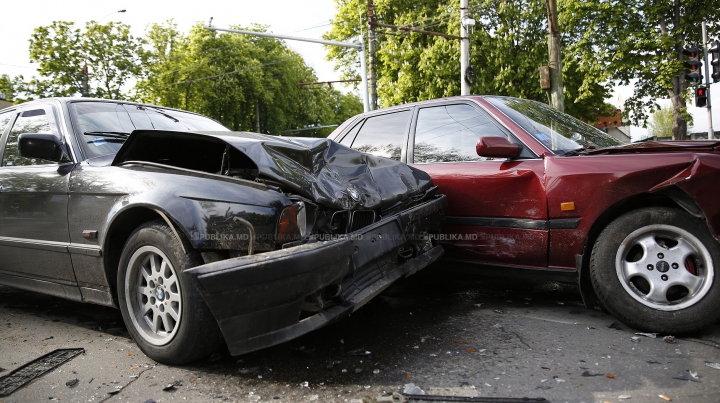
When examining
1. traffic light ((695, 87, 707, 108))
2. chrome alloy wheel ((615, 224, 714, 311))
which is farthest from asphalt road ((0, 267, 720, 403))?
traffic light ((695, 87, 707, 108))

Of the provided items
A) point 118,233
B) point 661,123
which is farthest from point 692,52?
point 661,123

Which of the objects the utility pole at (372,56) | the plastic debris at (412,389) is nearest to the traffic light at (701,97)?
the utility pole at (372,56)

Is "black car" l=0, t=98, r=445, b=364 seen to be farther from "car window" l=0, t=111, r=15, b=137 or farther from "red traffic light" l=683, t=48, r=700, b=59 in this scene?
"red traffic light" l=683, t=48, r=700, b=59

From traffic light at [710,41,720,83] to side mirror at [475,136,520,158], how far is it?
1431cm

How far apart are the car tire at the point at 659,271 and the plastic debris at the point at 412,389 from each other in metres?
1.51

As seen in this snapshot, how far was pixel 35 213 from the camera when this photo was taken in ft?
12.0

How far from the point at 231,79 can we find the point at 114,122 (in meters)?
35.6

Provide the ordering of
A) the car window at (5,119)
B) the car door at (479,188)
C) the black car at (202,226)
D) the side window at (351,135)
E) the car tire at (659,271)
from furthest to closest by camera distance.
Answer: the side window at (351,135) → the car window at (5,119) → the car door at (479,188) → the car tire at (659,271) → the black car at (202,226)

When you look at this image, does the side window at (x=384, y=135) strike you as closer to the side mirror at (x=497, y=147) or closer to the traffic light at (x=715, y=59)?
the side mirror at (x=497, y=147)

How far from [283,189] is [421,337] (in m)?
1.32

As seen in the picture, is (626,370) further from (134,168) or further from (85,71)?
(85,71)

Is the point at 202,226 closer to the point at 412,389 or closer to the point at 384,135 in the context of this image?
the point at 412,389

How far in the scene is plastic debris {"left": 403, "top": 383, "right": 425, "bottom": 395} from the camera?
250cm

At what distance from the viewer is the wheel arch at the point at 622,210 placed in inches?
121
